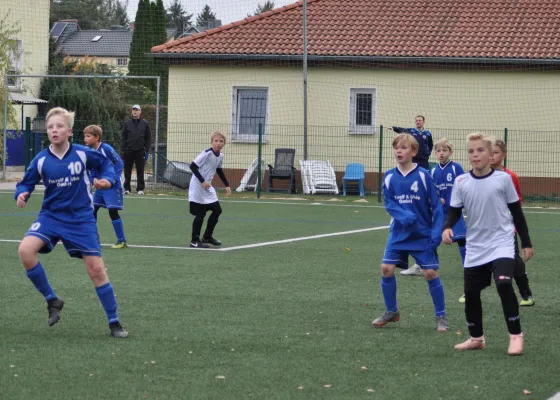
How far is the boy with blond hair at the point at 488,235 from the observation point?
7.02m

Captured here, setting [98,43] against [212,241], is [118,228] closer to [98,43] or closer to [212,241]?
[212,241]

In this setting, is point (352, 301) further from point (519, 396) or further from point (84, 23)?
point (84, 23)

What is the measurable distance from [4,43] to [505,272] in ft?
86.3

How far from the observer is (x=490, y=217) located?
7059 millimetres

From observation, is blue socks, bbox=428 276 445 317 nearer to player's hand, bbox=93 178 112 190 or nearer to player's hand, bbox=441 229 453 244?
player's hand, bbox=441 229 453 244

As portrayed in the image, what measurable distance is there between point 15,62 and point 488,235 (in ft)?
110

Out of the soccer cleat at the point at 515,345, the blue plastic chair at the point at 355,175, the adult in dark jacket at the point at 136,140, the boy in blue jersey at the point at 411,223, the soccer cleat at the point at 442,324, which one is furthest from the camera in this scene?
the blue plastic chair at the point at 355,175

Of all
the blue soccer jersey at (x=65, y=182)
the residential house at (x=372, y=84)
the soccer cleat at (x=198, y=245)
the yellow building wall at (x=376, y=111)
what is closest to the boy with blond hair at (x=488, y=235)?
the blue soccer jersey at (x=65, y=182)

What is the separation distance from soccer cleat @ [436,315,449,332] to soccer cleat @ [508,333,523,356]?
0.94 metres

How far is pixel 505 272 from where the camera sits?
6.95 metres

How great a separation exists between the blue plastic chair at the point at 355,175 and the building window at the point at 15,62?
38.5ft

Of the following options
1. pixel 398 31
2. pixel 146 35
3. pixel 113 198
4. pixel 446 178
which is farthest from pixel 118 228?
pixel 146 35

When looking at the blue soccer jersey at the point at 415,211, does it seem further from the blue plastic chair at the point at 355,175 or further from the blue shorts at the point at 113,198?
the blue plastic chair at the point at 355,175

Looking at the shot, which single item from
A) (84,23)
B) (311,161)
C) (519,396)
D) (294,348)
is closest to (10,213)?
(311,161)
